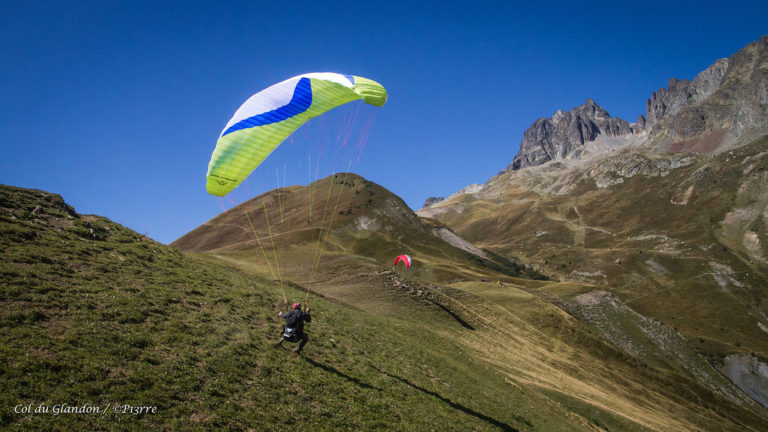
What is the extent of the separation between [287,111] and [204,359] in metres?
10.7

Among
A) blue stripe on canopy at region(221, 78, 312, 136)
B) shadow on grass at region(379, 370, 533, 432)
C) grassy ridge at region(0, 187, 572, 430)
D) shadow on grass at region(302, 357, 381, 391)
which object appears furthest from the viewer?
blue stripe on canopy at region(221, 78, 312, 136)

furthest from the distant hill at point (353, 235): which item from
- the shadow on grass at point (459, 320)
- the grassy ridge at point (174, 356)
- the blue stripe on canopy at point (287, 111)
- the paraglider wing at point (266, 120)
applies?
the blue stripe on canopy at point (287, 111)

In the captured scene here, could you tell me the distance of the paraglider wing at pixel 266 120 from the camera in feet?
50.2

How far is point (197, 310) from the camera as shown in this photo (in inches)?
610

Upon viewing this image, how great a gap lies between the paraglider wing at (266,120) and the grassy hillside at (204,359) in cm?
605

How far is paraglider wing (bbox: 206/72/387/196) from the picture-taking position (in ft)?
50.2

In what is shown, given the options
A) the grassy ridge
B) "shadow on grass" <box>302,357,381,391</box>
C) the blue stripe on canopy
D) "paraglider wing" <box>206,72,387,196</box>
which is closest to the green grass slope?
the grassy ridge

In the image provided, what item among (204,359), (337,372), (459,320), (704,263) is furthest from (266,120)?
(704,263)

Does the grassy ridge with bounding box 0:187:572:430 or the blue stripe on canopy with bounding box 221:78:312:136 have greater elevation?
the blue stripe on canopy with bounding box 221:78:312:136

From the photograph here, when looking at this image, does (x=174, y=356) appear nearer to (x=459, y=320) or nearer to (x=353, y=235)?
(x=459, y=320)

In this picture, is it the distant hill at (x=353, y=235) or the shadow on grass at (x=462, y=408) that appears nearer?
the shadow on grass at (x=462, y=408)

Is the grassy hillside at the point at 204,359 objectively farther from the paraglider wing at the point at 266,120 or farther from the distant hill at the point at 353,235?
the distant hill at the point at 353,235

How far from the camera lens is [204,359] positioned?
37.2 ft

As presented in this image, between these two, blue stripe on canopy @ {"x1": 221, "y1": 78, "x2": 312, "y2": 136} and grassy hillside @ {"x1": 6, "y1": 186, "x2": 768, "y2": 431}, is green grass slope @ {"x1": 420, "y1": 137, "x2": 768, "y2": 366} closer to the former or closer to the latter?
grassy hillside @ {"x1": 6, "y1": 186, "x2": 768, "y2": 431}
